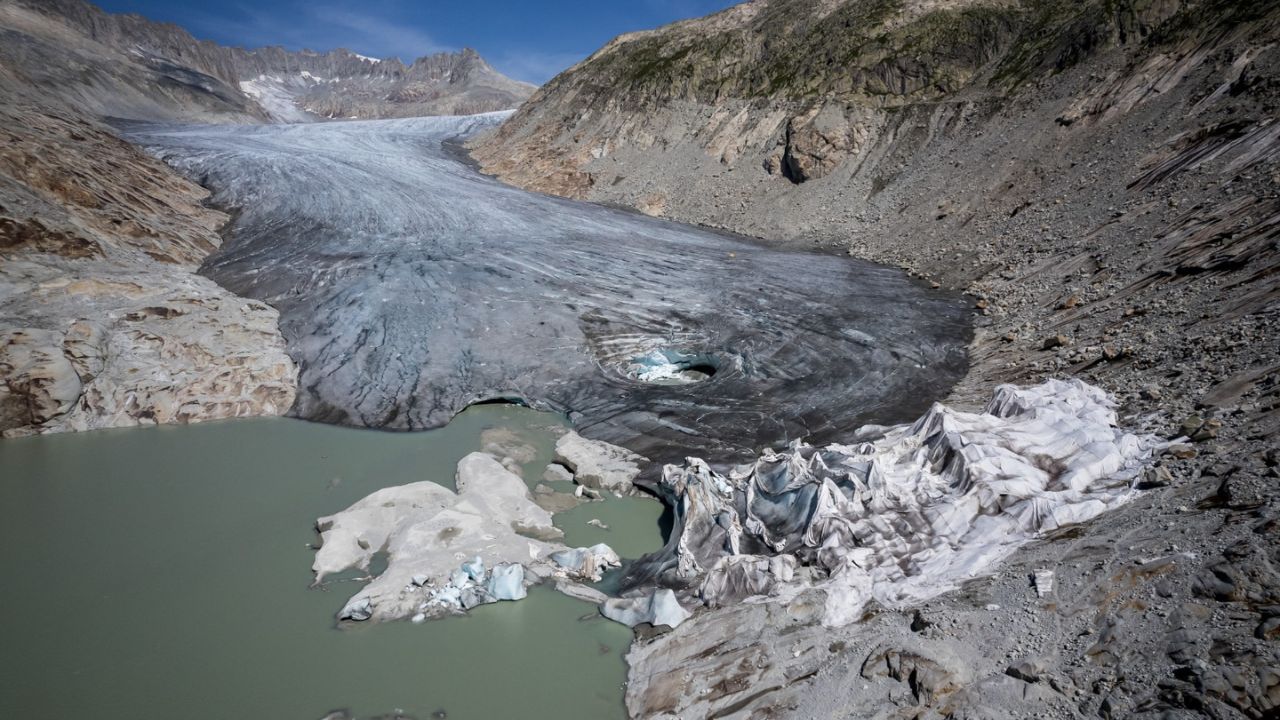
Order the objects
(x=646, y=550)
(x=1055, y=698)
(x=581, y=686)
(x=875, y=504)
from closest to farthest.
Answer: (x=1055, y=698) < (x=581, y=686) < (x=875, y=504) < (x=646, y=550)

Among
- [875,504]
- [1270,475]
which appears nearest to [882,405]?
[875,504]

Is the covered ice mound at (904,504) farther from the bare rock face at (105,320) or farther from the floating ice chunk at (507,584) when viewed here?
the bare rock face at (105,320)

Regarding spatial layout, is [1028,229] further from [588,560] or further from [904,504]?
[588,560]

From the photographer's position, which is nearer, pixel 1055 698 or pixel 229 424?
pixel 1055 698

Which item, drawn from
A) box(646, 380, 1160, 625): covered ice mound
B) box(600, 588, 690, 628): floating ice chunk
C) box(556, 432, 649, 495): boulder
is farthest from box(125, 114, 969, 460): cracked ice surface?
box(600, 588, 690, 628): floating ice chunk

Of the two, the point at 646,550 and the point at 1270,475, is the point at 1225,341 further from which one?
the point at 646,550

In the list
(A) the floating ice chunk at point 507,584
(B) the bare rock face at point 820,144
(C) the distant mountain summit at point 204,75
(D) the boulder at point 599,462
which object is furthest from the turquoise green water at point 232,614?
(C) the distant mountain summit at point 204,75

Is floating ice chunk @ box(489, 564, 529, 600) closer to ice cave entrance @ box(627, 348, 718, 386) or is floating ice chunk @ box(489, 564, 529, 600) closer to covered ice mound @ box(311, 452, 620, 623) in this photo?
covered ice mound @ box(311, 452, 620, 623)
